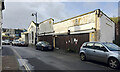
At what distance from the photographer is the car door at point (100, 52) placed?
22.7ft

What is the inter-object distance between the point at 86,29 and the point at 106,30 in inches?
90.8

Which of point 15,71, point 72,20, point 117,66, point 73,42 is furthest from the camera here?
point 72,20

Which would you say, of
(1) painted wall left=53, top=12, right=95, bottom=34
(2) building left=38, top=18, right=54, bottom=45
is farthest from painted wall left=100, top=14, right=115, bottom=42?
(2) building left=38, top=18, right=54, bottom=45

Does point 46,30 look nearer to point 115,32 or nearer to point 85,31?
point 85,31

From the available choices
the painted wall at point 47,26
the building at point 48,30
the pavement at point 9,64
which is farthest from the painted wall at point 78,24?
the pavement at point 9,64

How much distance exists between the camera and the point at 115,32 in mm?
14469

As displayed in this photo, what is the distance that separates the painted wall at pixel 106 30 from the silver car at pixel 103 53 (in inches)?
174

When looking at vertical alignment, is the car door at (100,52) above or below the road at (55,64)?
above

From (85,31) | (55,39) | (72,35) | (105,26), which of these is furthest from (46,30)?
(105,26)

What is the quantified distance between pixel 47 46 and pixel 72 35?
3943 millimetres

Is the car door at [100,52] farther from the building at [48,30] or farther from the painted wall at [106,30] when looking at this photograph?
the building at [48,30]

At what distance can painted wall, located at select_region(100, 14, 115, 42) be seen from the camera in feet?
39.6

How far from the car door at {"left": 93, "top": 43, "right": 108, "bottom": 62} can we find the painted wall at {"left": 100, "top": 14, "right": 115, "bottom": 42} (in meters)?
4.74

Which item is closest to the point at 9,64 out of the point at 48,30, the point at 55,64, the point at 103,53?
the point at 55,64
